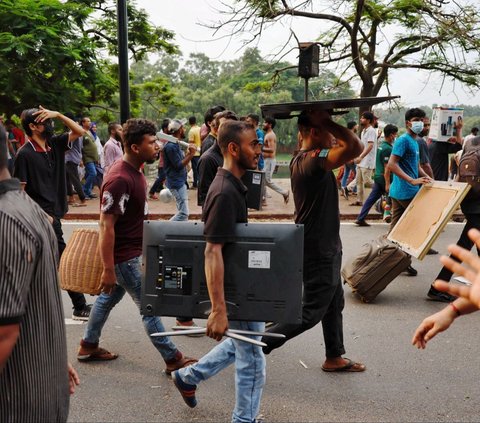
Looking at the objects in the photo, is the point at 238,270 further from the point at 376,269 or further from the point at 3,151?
the point at 376,269

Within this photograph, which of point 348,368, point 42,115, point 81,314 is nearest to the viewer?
point 348,368

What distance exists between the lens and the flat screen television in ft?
9.66

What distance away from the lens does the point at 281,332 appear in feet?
12.2

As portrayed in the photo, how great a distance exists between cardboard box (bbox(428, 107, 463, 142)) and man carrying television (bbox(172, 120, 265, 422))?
5.85 metres

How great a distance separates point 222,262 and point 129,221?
1.26 meters

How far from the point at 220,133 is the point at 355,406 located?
1.94 metres

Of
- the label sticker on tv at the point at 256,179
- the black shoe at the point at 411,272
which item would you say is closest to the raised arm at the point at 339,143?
the label sticker on tv at the point at 256,179

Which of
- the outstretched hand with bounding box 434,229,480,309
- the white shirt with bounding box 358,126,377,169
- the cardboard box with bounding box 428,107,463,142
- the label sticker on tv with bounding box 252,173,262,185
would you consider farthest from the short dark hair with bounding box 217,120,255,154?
the white shirt with bounding box 358,126,377,169

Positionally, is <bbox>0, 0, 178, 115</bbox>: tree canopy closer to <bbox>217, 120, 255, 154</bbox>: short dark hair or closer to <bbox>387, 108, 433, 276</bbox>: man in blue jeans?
<bbox>387, 108, 433, 276</bbox>: man in blue jeans

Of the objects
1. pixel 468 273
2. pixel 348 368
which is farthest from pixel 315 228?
pixel 468 273

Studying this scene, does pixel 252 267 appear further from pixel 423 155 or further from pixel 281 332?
pixel 423 155

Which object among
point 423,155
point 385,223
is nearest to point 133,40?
point 385,223

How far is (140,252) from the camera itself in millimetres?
4023

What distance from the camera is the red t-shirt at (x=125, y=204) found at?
3.78 metres
